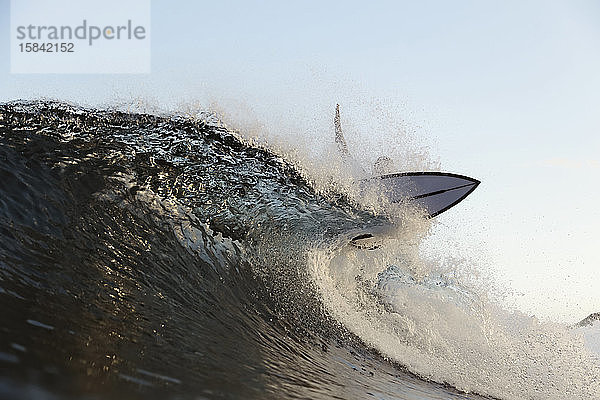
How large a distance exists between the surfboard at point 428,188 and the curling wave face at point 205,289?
0.36 metres

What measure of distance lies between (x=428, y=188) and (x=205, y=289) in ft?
11.0

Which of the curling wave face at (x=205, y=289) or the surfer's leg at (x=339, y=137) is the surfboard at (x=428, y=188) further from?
the surfer's leg at (x=339, y=137)

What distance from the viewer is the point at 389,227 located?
5.65m

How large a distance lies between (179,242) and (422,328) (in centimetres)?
325

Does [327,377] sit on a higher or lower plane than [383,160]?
lower

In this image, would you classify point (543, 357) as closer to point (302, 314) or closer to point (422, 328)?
point (422, 328)

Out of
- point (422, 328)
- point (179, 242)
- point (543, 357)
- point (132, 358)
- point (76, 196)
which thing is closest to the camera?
point (132, 358)

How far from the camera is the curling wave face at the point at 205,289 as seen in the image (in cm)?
161

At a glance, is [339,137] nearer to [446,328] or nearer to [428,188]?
[428,188]

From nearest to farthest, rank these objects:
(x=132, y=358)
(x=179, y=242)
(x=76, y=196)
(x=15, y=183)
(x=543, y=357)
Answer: (x=132, y=358) → (x=15, y=183) → (x=76, y=196) → (x=179, y=242) → (x=543, y=357)

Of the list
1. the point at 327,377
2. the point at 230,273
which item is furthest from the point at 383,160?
the point at 327,377

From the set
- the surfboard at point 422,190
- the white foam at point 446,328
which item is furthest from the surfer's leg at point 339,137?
the white foam at point 446,328

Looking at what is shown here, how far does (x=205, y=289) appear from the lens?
3.46m

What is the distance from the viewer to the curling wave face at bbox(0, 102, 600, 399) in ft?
5.27
